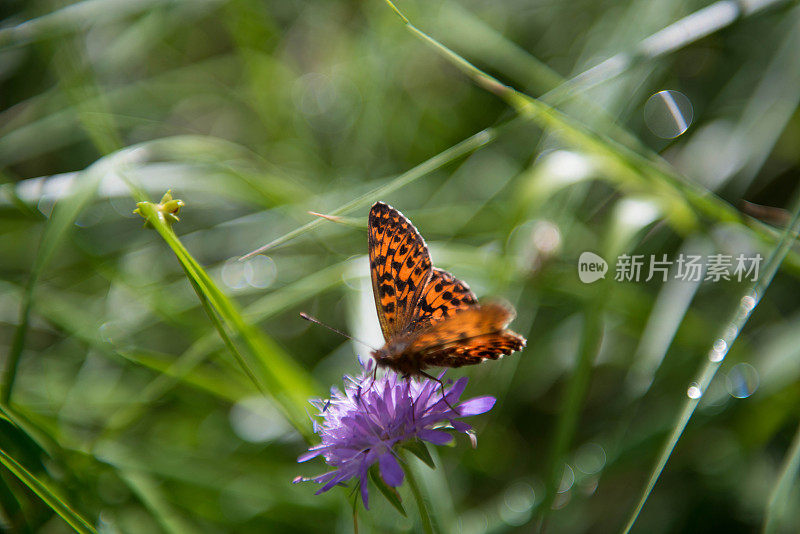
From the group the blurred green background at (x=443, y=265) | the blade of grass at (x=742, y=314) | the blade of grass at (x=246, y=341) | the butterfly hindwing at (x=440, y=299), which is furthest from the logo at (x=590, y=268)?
the blade of grass at (x=246, y=341)

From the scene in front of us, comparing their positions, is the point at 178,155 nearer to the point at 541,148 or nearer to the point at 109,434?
the point at 109,434

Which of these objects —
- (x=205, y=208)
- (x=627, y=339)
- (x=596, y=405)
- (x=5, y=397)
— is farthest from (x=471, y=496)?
(x=205, y=208)

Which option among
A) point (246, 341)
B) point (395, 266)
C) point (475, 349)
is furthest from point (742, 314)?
point (246, 341)

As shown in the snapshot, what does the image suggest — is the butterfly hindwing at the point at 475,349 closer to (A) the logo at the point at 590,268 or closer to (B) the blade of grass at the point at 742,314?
(B) the blade of grass at the point at 742,314

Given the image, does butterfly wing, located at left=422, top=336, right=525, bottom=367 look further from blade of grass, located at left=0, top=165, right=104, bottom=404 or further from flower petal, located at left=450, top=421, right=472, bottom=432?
blade of grass, located at left=0, top=165, right=104, bottom=404

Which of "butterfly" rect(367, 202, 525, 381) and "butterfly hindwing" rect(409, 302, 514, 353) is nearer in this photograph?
"butterfly hindwing" rect(409, 302, 514, 353)

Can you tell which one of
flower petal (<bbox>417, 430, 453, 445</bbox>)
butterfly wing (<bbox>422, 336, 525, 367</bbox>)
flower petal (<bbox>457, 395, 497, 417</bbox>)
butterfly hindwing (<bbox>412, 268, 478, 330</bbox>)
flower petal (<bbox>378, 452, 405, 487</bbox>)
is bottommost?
flower petal (<bbox>378, 452, 405, 487</bbox>)

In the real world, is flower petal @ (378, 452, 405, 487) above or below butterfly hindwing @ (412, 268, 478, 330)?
below

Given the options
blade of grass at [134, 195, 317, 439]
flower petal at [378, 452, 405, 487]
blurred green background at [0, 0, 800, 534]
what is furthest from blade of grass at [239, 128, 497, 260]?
flower petal at [378, 452, 405, 487]
